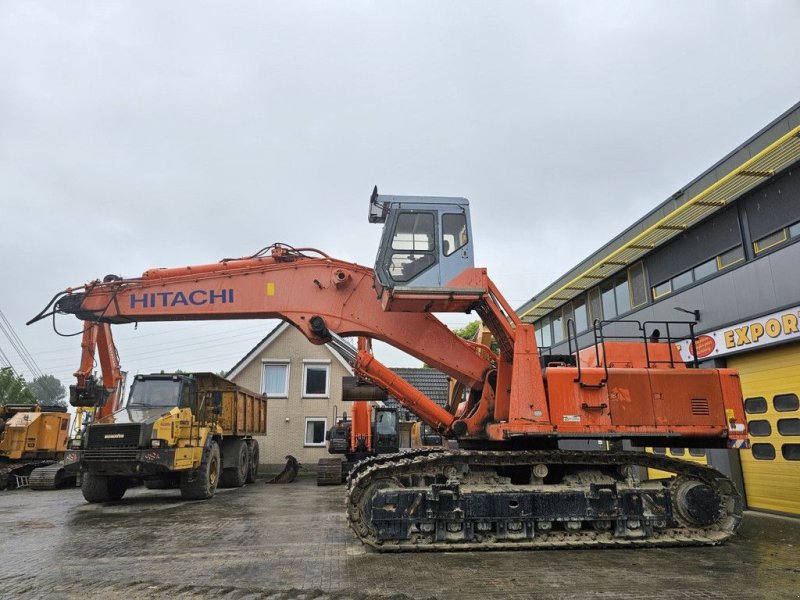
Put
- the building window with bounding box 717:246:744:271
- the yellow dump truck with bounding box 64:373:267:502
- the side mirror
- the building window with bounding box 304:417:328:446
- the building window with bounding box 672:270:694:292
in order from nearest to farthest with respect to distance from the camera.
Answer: the building window with bounding box 717:246:744:271, the yellow dump truck with bounding box 64:373:267:502, the building window with bounding box 672:270:694:292, the side mirror, the building window with bounding box 304:417:328:446

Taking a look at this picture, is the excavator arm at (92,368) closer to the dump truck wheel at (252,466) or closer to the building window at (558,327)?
the dump truck wheel at (252,466)

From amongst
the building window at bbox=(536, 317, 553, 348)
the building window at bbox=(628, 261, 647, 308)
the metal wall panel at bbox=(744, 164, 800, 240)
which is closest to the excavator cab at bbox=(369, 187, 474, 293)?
the metal wall panel at bbox=(744, 164, 800, 240)

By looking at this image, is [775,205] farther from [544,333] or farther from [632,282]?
[544,333]

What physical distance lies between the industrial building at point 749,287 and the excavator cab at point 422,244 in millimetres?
2010

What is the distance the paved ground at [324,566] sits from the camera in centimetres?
552

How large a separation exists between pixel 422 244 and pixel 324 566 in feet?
14.4

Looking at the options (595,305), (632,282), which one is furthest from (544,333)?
(632,282)

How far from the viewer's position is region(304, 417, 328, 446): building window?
24.9 metres

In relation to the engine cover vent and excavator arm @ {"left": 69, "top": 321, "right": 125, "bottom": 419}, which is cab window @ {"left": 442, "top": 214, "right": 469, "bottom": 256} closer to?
the engine cover vent

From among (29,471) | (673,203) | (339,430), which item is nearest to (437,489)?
(673,203)

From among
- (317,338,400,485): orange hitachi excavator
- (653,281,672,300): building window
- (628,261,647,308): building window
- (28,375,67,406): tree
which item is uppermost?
A: (28,375,67,406): tree

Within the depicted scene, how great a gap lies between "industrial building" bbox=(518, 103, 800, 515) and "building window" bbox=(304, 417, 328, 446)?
1558 cm

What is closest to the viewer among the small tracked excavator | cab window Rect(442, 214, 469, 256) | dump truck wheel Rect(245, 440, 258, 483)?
cab window Rect(442, 214, 469, 256)

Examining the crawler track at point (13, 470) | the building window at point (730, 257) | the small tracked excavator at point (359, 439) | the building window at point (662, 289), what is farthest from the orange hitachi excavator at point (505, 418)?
the crawler track at point (13, 470)
